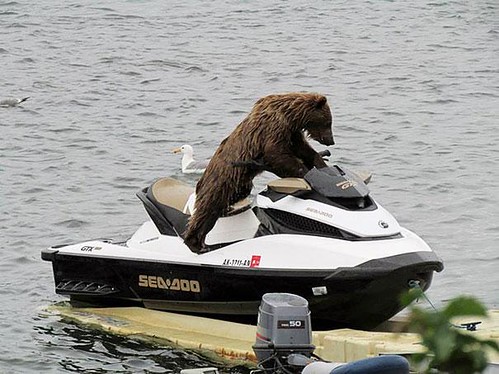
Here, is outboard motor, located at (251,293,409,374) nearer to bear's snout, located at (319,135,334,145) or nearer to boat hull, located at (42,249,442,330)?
boat hull, located at (42,249,442,330)

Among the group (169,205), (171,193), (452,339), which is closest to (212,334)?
(169,205)

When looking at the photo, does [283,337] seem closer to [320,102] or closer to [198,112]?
[320,102]

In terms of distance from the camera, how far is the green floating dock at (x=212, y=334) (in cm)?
Answer: 584

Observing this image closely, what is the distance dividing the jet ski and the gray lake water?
381mm

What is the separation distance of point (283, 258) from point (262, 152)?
0.58m

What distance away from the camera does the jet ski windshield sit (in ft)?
20.6

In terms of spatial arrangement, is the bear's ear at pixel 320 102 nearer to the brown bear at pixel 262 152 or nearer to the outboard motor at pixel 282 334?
the brown bear at pixel 262 152

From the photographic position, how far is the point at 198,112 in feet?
53.7

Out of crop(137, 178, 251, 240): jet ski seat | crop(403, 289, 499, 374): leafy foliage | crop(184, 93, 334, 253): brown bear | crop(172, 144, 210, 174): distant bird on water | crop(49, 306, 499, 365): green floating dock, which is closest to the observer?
crop(403, 289, 499, 374): leafy foliage

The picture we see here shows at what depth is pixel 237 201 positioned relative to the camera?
6668 millimetres

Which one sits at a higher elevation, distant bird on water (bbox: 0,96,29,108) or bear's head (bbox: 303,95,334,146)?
bear's head (bbox: 303,95,334,146)

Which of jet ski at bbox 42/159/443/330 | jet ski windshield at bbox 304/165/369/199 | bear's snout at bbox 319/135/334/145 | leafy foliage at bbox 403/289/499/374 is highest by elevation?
leafy foliage at bbox 403/289/499/374

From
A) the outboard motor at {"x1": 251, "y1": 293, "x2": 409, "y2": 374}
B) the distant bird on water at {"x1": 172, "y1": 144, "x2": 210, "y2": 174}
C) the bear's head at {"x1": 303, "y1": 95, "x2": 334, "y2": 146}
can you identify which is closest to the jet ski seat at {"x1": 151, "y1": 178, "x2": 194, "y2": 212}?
the bear's head at {"x1": 303, "y1": 95, "x2": 334, "y2": 146}

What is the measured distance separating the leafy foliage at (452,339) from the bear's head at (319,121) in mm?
5270
